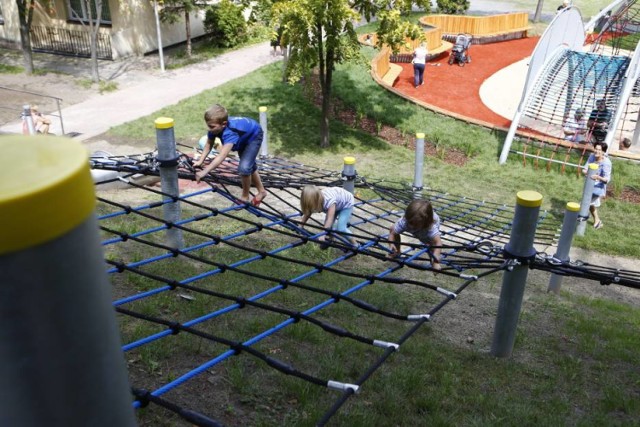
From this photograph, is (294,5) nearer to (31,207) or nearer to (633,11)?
(31,207)

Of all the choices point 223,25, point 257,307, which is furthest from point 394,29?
point 223,25

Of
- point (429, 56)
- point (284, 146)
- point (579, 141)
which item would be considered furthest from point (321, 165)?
point (429, 56)

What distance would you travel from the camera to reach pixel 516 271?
11.7ft

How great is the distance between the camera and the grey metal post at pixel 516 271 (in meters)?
3.35

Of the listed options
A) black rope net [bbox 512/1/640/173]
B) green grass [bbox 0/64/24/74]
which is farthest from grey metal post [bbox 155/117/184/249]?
green grass [bbox 0/64/24/74]

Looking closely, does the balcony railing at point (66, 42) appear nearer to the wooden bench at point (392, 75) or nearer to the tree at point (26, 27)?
the tree at point (26, 27)

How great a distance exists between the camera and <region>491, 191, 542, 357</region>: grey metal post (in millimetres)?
3346

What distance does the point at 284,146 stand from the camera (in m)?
→ 11.5

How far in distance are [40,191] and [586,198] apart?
8445mm

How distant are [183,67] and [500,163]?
9318 millimetres

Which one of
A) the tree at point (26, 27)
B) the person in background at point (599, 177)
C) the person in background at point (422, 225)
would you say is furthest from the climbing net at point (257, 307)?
the tree at point (26, 27)

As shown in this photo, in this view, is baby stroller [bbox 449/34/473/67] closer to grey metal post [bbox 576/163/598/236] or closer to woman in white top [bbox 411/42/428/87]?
woman in white top [bbox 411/42/428/87]

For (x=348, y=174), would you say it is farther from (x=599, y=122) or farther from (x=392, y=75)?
(x=392, y=75)

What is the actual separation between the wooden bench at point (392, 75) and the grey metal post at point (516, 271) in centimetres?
1170
